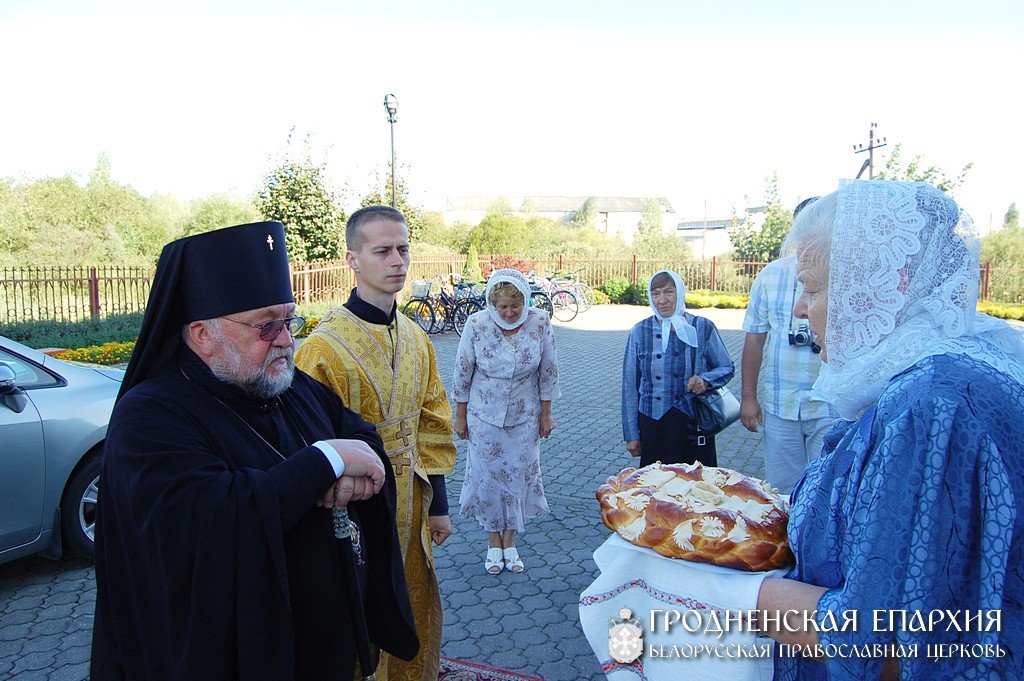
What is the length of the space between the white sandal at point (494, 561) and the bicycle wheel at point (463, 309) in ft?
42.1

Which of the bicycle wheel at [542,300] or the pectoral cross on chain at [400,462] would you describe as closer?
the pectoral cross on chain at [400,462]

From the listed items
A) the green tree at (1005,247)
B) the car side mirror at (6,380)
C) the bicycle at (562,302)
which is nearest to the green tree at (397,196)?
the bicycle at (562,302)

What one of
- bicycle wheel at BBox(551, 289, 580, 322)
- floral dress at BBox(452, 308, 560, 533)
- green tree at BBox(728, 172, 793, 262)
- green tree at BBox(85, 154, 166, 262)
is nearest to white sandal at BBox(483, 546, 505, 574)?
floral dress at BBox(452, 308, 560, 533)

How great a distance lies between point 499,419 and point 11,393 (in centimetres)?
300

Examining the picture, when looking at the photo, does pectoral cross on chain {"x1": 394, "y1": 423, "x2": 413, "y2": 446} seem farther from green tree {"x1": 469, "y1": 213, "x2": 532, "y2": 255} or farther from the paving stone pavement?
green tree {"x1": 469, "y1": 213, "x2": 532, "y2": 255}

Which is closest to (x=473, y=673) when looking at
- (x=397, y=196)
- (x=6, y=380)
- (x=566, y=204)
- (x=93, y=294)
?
(x=6, y=380)

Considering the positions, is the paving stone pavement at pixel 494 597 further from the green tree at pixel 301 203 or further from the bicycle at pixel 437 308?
the green tree at pixel 301 203

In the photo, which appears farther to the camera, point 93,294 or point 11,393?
point 93,294

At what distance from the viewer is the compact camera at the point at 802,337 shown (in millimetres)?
3848

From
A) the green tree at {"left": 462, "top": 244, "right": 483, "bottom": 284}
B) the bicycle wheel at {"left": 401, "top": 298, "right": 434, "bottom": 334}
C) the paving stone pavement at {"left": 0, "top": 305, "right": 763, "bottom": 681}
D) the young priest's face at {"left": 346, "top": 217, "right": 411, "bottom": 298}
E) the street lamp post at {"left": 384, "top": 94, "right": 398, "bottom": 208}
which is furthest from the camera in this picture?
the green tree at {"left": 462, "top": 244, "right": 483, "bottom": 284}

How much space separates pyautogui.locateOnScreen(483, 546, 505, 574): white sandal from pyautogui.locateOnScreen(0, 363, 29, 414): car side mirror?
3.07 meters

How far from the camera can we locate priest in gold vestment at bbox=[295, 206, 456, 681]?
2719 millimetres

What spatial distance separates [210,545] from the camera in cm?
160

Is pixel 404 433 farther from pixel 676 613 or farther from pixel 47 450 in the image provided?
pixel 47 450
